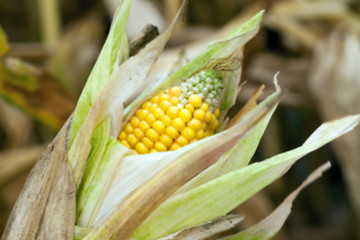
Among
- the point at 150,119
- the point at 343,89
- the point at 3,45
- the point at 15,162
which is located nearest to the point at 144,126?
the point at 150,119

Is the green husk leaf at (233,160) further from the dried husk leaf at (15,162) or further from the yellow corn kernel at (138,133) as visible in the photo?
the dried husk leaf at (15,162)

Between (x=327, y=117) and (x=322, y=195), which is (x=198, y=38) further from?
(x=322, y=195)

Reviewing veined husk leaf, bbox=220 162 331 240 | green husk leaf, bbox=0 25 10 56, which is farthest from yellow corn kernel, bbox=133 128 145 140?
green husk leaf, bbox=0 25 10 56

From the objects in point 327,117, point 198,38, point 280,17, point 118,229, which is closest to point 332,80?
point 327,117

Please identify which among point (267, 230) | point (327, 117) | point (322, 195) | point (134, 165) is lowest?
point (322, 195)

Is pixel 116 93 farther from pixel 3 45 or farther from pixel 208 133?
pixel 3 45

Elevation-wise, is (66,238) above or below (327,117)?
above
